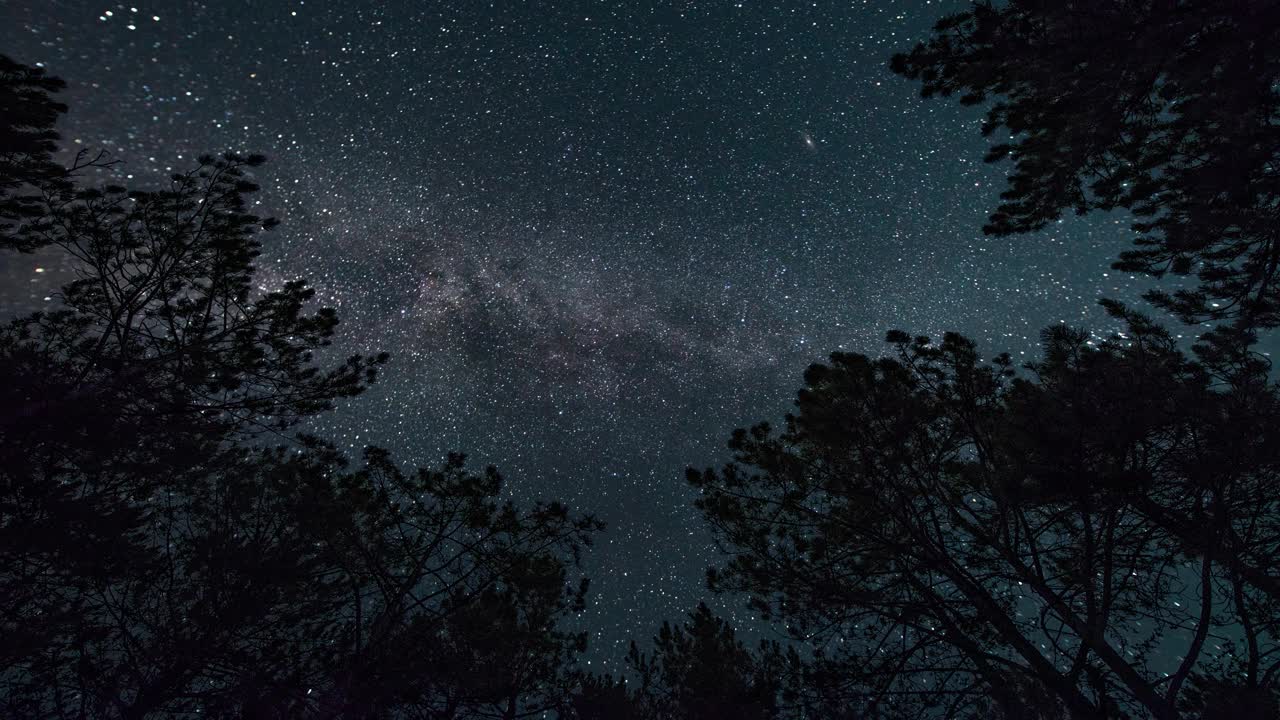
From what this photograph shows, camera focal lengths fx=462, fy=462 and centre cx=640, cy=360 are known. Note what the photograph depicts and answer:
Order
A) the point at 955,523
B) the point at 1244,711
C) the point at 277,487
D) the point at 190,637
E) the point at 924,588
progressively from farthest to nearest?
the point at 277,487
the point at 190,637
the point at 955,523
the point at 924,588
the point at 1244,711

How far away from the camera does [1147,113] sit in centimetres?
522

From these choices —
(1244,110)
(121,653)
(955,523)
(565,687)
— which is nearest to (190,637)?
(121,653)

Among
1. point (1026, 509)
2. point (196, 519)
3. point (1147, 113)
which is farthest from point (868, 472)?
point (196, 519)

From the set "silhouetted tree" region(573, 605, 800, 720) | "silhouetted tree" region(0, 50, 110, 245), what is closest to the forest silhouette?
"silhouetted tree" region(0, 50, 110, 245)

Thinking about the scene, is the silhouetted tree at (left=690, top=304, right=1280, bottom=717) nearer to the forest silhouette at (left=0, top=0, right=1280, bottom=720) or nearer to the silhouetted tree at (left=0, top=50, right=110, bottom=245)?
the forest silhouette at (left=0, top=0, right=1280, bottom=720)

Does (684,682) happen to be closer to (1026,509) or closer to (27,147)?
(1026,509)

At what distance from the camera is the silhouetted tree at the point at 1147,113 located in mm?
3910

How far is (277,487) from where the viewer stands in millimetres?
8078

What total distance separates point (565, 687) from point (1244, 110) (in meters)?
14.2

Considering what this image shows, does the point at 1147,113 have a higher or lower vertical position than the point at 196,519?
higher

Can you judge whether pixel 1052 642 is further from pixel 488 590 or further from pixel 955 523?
pixel 488 590

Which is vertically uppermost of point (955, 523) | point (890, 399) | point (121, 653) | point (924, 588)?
point (890, 399)

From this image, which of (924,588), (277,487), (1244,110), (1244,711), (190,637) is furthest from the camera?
(277,487)

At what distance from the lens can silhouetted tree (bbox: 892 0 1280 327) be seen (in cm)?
391
